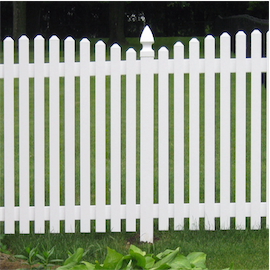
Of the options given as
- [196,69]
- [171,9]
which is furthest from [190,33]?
[196,69]

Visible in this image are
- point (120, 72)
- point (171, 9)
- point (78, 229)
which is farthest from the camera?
point (171, 9)

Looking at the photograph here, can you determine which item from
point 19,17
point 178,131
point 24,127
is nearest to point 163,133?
point 178,131

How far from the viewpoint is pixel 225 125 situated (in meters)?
3.76

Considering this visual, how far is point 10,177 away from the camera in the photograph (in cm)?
374

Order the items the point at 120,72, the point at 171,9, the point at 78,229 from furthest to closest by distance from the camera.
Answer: the point at 171,9 < the point at 78,229 < the point at 120,72

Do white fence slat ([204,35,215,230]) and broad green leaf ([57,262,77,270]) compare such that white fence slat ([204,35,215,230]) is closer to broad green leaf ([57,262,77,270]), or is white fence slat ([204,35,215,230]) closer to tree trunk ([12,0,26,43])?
broad green leaf ([57,262,77,270])

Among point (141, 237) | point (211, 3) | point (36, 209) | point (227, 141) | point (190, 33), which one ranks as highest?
point (211, 3)

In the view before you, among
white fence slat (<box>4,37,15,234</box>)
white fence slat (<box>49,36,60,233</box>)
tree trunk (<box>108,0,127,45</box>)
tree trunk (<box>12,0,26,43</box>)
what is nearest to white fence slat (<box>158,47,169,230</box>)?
white fence slat (<box>49,36,60,233</box>)

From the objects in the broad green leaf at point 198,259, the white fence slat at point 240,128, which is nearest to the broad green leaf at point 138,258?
the broad green leaf at point 198,259

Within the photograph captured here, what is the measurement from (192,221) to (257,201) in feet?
1.93

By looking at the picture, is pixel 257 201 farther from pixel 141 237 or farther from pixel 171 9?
pixel 171 9

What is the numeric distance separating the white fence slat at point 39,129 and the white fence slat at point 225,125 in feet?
4.79

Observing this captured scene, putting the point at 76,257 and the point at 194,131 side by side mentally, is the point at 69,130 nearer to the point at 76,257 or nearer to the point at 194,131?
the point at 194,131

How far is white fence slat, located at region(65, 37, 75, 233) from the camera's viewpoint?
3646 millimetres
